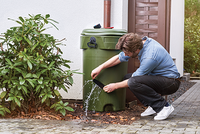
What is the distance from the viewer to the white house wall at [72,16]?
4719 millimetres

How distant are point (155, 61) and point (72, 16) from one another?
1965 millimetres

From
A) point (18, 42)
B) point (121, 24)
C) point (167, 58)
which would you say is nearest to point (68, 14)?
point (121, 24)

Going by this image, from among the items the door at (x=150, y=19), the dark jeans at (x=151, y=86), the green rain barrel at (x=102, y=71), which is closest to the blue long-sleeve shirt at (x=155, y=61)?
the dark jeans at (x=151, y=86)

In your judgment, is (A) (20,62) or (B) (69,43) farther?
(B) (69,43)

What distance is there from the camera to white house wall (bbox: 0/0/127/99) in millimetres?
4719

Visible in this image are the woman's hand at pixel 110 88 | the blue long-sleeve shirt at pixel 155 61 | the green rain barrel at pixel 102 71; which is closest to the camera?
the blue long-sleeve shirt at pixel 155 61

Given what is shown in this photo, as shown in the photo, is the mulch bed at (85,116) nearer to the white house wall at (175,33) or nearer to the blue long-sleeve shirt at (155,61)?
the blue long-sleeve shirt at (155,61)

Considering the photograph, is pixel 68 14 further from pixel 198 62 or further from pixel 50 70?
pixel 198 62

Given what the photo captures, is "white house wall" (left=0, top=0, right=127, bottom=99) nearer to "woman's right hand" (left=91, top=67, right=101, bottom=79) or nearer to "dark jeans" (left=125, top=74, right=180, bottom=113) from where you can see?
"woman's right hand" (left=91, top=67, right=101, bottom=79)

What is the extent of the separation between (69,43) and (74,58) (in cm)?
26

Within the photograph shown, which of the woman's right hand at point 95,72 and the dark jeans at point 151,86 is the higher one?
the woman's right hand at point 95,72

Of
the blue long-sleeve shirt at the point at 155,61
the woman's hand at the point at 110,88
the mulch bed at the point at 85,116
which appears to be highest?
the blue long-sleeve shirt at the point at 155,61

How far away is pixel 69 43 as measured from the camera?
16.0 ft

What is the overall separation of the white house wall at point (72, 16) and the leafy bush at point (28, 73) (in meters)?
1.03
